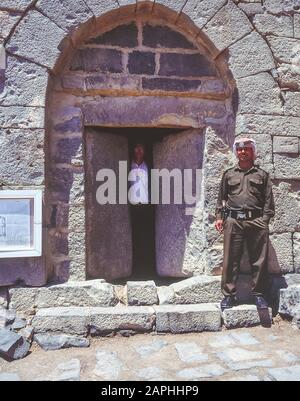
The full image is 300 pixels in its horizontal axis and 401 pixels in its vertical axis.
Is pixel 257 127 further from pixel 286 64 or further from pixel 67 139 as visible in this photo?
pixel 67 139

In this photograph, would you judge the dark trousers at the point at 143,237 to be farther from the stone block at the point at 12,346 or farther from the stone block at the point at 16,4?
the stone block at the point at 16,4

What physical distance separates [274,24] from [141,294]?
3.07 m

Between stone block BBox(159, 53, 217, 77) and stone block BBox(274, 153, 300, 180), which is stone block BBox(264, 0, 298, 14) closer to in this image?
stone block BBox(159, 53, 217, 77)

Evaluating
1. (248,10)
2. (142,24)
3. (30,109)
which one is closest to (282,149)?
(248,10)

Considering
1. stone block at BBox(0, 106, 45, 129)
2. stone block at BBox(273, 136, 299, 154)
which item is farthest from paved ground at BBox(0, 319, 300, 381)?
stone block at BBox(0, 106, 45, 129)

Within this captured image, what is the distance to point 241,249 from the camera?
3.48 metres

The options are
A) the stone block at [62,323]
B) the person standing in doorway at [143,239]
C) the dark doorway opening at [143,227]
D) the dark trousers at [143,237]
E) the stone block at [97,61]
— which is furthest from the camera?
the dark trousers at [143,237]

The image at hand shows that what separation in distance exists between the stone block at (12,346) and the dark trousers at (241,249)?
1804 mm

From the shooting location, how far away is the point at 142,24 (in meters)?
3.91

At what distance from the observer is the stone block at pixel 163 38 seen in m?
3.90

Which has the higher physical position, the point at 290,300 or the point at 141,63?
the point at 141,63

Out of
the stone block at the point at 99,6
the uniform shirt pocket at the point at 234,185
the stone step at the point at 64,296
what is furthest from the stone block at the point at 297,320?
the stone block at the point at 99,6

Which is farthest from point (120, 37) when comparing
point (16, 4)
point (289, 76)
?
point (289, 76)

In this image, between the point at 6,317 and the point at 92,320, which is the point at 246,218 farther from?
the point at 6,317
